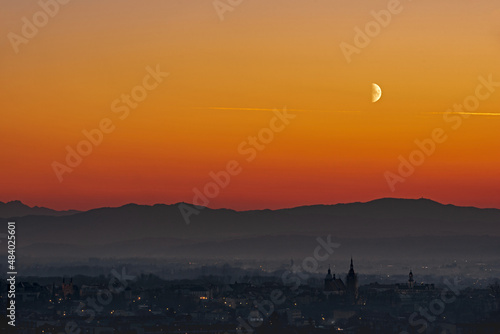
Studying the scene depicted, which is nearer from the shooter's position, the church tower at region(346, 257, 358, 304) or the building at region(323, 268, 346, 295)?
the church tower at region(346, 257, 358, 304)

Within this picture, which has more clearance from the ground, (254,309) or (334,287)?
(334,287)

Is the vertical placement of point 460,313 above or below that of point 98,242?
below

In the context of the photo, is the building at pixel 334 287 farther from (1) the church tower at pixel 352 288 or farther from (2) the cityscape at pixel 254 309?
(1) the church tower at pixel 352 288

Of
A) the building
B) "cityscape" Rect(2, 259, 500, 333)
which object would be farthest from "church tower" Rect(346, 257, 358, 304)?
the building

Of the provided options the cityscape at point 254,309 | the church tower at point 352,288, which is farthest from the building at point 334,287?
the church tower at point 352,288

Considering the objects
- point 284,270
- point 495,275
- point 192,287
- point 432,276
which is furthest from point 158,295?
point 495,275

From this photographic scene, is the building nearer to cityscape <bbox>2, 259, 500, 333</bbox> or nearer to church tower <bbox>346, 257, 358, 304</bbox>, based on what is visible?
cityscape <bbox>2, 259, 500, 333</bbox>

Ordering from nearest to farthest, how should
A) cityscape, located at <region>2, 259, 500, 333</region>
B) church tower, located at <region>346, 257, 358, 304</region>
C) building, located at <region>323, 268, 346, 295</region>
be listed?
cityscape, located at <region>2, 259, 500, 333</region> < church tower, located at <region>346, 257, 358, 304</region> < building, located at <region>323, 268, 346, 295</region>

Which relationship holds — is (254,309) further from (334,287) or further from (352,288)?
(352,288)

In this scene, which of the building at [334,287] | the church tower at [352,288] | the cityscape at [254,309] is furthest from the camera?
the building at [334,287]

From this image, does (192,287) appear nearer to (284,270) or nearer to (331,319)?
(331,319)

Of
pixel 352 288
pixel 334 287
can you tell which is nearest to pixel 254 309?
pixel 334 287
